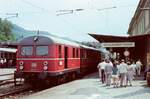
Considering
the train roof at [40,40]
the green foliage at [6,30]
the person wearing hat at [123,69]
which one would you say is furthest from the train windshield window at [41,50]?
the green foliage at [6,30]

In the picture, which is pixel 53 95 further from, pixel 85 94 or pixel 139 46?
pixel 139 46

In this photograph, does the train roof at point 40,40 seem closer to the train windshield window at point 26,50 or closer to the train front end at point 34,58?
the train front end at point 34,58

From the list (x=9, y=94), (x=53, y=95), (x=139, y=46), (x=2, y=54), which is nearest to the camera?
(x=53, y=95)

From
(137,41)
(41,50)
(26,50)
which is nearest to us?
(41,50)

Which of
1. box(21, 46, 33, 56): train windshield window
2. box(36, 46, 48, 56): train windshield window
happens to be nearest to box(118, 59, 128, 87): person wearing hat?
box(36, 46, 48, 56): train windshield window

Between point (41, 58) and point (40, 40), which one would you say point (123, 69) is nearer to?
point (41, 58)

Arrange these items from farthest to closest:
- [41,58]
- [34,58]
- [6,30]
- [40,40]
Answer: [6,30], [40,40], [34,58], [41,58]

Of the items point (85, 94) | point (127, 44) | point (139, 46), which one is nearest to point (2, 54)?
point (139, 46)

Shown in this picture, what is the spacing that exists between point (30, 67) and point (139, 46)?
77.8ft

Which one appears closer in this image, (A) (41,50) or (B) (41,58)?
(B) (41,58)

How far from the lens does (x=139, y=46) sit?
4850 cm

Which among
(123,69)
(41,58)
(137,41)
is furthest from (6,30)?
(123,69)

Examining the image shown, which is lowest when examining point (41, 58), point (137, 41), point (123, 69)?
point (123, 69)

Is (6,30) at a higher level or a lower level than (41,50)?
higher
